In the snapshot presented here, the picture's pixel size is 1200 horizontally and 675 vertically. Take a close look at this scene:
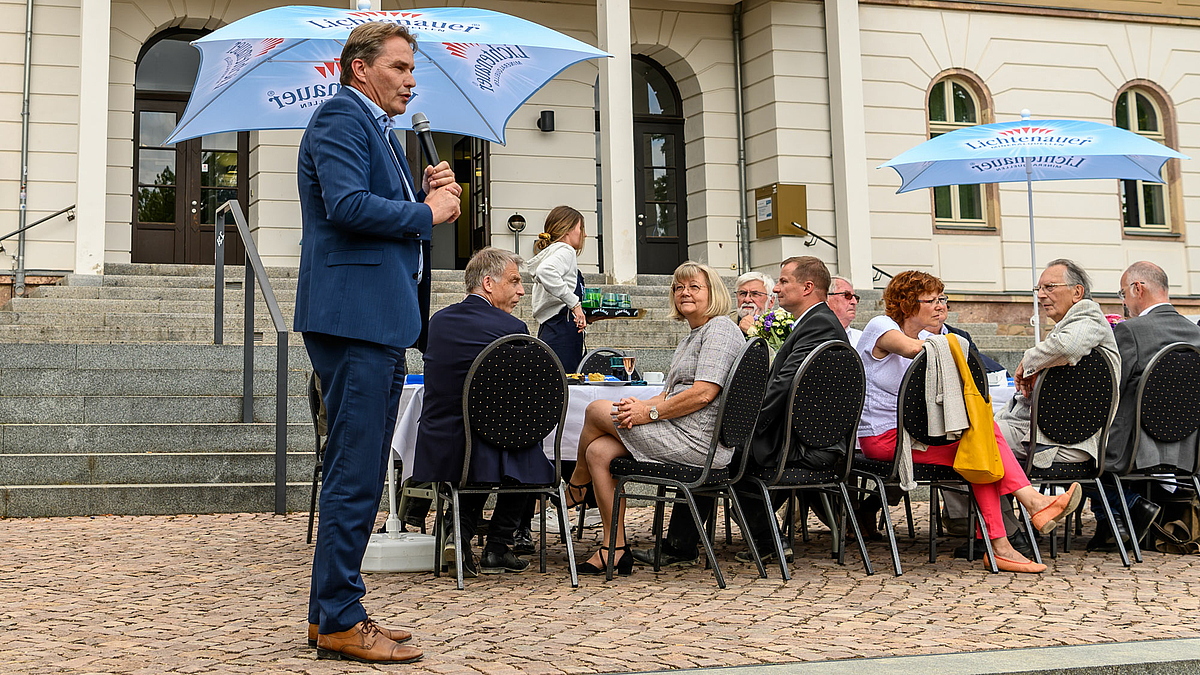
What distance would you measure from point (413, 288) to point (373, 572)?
7.03 feet

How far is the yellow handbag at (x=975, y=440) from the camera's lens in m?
5.17

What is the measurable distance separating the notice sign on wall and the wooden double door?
6.54 metres

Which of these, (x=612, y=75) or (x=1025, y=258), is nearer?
(x=612, y=75)

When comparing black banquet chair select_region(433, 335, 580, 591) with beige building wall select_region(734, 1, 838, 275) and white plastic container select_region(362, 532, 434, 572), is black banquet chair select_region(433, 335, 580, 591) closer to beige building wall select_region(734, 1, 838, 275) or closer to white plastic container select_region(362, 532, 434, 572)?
white plastic container select_region(362, 532, 434, 572)

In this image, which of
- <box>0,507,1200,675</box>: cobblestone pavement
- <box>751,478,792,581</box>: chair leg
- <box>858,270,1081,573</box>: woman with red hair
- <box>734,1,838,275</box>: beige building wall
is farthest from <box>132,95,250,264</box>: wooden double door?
<box>751,478,792,581</box>: chair leg

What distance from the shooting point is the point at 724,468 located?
16.5 ft

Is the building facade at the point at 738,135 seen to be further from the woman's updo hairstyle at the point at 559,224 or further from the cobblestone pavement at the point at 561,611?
the cobblestone pavement at the point at 561,611

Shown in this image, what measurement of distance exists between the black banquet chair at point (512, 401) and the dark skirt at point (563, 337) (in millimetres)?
1968

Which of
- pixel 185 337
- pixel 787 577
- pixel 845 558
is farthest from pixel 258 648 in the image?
pixel 185 337

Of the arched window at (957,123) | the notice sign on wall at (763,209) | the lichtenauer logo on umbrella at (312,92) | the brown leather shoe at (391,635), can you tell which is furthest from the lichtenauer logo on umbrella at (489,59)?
the arched window at (957,123)

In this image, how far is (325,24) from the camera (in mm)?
6648

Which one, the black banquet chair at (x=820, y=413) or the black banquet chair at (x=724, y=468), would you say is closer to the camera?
the black banquet chair at (x=724, y=468)

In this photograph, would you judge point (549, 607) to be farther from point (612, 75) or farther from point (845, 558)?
point (612, 75)

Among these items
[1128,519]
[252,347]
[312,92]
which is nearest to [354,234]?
[312,92]
